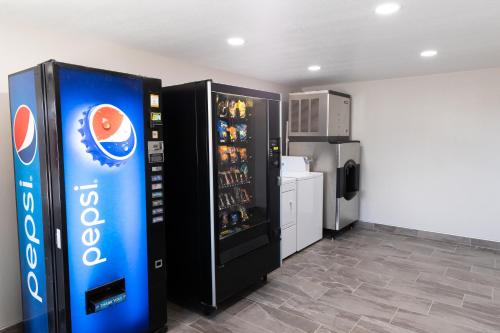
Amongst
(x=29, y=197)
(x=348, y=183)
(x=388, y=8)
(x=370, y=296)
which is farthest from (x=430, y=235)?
(x=29, y=197)

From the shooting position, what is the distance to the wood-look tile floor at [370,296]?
8.31ft

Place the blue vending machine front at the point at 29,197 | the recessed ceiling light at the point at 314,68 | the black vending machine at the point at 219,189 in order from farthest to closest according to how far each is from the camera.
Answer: the recessed ceiling light at the point at 314,68, the black vending machine at the point at 219,189, the blue vending machine front at the point at 29,197

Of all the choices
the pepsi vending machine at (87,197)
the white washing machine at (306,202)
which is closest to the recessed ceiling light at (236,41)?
the pepsi vending machine at (87,197)

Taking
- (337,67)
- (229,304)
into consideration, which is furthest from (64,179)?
(337,67)

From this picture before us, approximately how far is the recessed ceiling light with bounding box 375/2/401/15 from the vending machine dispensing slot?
7.72ft

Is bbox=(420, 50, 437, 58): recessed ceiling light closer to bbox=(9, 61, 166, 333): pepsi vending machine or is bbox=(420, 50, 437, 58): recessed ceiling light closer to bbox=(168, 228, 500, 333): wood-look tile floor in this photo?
bbox=(168, 228, 500, 333): wood-look tile floor

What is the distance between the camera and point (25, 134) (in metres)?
2.01

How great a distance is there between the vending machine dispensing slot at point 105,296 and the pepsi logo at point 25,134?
88 cm

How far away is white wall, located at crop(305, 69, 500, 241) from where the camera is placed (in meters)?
4.11

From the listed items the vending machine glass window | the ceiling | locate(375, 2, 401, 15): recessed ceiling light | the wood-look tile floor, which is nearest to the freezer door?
the wood-look tile floor

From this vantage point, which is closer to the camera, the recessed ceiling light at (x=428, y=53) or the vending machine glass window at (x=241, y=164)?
the vending machine glass window at (x=241, y=164)

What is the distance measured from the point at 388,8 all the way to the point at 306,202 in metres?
2.49

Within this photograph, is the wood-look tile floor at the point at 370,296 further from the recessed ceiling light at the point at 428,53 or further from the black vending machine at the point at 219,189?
the recessed ceiling light at the point at 428,53

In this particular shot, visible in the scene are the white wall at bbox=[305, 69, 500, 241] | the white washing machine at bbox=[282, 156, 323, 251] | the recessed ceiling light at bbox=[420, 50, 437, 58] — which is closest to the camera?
the recessed ceiling light at bbox=[420, 50, 437, 58]
